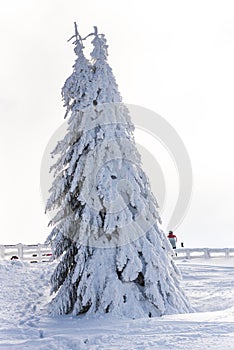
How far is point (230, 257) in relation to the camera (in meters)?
26.3

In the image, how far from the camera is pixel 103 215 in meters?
12.4

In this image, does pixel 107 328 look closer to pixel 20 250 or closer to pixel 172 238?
pixel 20 250

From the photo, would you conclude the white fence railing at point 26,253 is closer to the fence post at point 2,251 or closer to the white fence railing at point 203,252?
the fence post at point 2,251

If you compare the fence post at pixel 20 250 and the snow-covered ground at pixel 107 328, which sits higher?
the fence post at pixel 20 250

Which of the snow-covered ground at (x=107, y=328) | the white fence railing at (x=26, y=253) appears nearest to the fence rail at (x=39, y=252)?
the white fence railing at (x=26, y=253)

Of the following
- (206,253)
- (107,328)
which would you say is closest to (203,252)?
(206,253)

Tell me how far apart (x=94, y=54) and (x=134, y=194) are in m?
4.20

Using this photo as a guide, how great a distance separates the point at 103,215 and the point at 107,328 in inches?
129

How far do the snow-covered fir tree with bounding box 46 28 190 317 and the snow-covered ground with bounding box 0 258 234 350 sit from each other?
823mm

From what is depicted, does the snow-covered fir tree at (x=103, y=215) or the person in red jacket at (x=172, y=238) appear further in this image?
the person in red jacket at (x=172, y=238)

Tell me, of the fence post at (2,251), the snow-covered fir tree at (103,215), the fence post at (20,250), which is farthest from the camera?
the fence post at (20,250)

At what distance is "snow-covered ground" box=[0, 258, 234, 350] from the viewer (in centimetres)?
818

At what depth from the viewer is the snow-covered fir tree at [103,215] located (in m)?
11.7

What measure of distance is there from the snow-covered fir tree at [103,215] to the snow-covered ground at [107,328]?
0.82 metres
